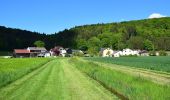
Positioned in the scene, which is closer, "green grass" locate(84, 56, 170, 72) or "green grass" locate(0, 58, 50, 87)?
"green grass" locate(0, 58, 50, 87)

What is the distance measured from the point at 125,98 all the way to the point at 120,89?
3.14 metres

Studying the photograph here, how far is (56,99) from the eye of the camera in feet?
65.3

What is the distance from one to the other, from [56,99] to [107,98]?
272 cm

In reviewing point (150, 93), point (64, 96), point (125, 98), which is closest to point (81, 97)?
point (64, 96)

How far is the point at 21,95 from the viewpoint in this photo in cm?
2158

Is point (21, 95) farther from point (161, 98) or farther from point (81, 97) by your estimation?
point (161, 98)

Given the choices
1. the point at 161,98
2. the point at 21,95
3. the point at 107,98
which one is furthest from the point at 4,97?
the point at 161,98

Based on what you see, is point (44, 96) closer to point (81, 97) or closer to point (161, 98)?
point (81, 97)

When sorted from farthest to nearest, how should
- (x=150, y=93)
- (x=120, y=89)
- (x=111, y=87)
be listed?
1. (x=111, y=87)
2. (x=120, y=89)
3. (x=150, y=93)

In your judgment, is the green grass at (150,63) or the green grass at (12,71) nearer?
the green grass at (12,71)

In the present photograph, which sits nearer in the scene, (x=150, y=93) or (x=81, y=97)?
(x=150, y=93)

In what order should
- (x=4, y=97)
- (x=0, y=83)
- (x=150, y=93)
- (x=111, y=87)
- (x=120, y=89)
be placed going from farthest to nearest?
(x=0, y=83)
(x=111, y=87)
(x=120, y=89)
(x=4, y=97)
(x=150, y=93)

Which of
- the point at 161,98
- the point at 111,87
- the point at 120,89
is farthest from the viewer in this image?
the point at 111,87

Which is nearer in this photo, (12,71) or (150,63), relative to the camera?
(12,71)
